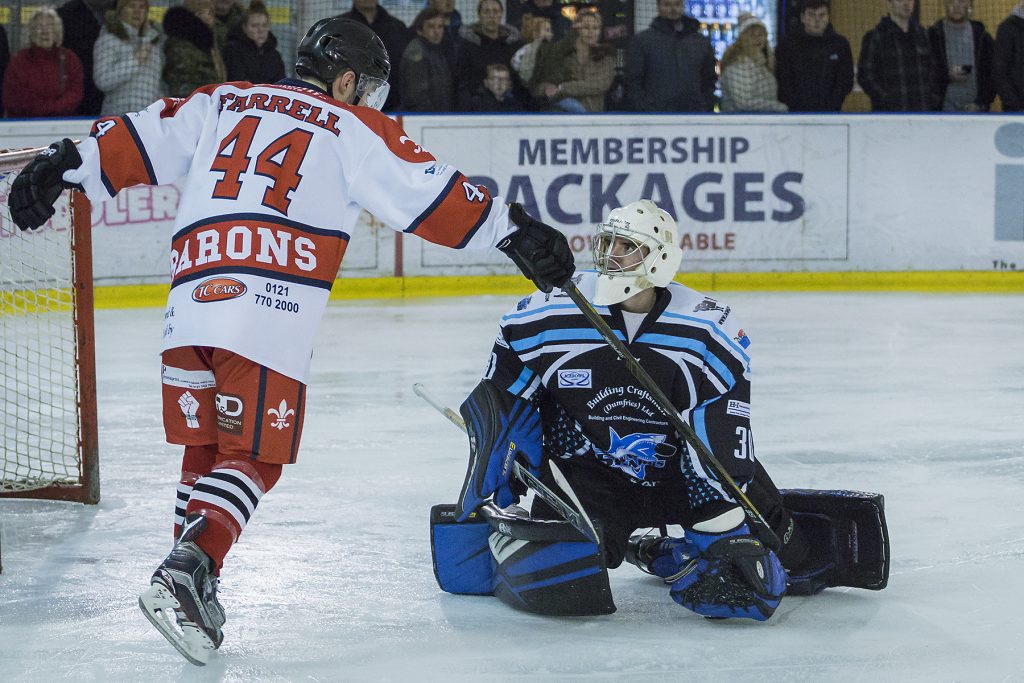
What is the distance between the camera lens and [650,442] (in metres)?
2.92

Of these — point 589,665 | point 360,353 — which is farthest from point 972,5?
point 589,665

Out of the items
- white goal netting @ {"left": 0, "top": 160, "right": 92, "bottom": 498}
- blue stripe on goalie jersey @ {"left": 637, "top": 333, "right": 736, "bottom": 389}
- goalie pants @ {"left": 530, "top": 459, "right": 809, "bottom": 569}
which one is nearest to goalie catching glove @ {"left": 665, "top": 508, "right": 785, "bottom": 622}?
goalie pants @ {"left": 530, "top": 459, "right": 809, "bottom": 569}

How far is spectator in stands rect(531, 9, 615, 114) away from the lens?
8.52 metres

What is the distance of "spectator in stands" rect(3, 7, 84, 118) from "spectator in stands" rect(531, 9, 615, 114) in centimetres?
249

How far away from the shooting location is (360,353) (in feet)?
20.8

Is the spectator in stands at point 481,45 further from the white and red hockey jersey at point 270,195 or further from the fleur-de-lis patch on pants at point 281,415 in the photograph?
the fleur-de-lis patch on pants at point 281,415

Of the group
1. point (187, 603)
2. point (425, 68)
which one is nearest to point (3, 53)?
point (425, 68)

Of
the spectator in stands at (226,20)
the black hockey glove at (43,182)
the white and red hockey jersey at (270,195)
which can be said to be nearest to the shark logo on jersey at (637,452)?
the white and red hockey jersey at (270,195)

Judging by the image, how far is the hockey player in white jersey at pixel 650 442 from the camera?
2.82m

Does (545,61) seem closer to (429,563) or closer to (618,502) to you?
(429,563)

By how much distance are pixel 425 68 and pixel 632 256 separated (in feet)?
18.7

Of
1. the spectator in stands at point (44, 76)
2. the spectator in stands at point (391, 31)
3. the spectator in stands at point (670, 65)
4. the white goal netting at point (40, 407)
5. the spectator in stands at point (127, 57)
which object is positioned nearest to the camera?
the white goal netting at point (40, 407)

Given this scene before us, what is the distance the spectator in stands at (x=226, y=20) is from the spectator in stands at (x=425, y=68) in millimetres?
914

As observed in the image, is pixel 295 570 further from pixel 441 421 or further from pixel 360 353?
pixel 360 353
